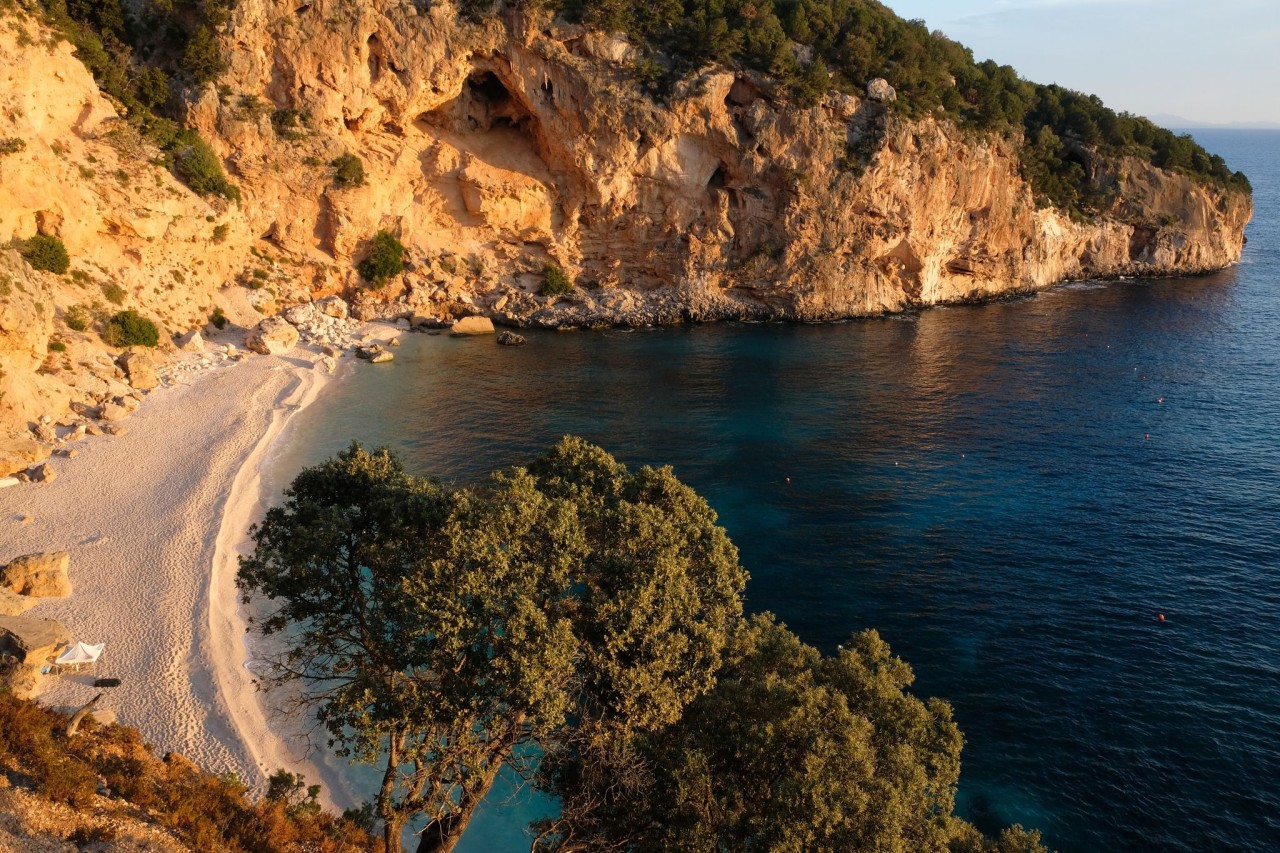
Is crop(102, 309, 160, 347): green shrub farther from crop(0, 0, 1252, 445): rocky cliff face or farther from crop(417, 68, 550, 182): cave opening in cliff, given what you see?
crop(417, 68, 550, 182): cave opening in cliff

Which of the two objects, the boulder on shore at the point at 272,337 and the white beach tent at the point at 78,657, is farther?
the boulder on shore at the point at 272,337

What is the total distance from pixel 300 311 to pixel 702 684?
51.9 metres

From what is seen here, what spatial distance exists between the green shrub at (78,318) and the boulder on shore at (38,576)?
73.0 ft

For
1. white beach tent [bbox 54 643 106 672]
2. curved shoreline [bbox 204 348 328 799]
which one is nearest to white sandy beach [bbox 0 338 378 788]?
curved shoreline [bbox 204 348 328 799]

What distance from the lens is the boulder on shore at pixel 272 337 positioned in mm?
51062

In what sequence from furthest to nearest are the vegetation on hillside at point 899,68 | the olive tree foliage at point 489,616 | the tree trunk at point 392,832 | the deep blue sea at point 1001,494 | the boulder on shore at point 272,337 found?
the vegetation on hillside at point 899,68, the boulder on shore at point 272,337, the deep blue sea at point 1001,494, the tree trunk at point 392,832, the olive tree foliage at point 489,616

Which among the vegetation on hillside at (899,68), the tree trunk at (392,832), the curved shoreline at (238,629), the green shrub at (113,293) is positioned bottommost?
the curved shoreline at (238,629)

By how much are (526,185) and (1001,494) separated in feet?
146

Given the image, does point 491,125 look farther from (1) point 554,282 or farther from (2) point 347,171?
(1) point 554,282

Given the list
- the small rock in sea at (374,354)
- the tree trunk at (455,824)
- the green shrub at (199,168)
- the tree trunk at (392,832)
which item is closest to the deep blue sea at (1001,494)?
the small rock in sea at (374,354)

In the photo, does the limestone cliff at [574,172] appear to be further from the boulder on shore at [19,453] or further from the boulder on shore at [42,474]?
the boulder on shore at [42,474]

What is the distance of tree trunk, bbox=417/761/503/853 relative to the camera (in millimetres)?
12977

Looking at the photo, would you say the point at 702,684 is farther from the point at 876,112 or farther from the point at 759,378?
the point at 876,112

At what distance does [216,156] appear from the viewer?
55219 millimetres
